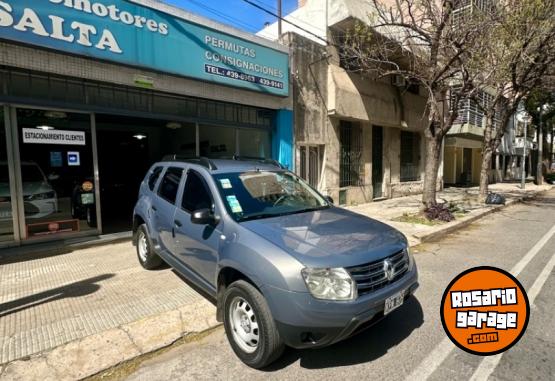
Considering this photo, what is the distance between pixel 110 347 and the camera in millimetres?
3111

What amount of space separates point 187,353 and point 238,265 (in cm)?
109

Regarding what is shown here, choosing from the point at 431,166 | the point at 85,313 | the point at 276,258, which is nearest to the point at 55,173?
the point at 85,313

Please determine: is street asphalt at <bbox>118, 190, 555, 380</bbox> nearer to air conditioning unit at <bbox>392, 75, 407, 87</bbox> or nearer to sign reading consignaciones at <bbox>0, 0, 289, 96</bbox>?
sign reading consignaciones at <bbox>0, 0, 289, 96</bbox>

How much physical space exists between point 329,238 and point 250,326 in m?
1.05

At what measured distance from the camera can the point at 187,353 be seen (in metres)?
3.14

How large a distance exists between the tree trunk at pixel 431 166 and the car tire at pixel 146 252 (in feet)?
25.2

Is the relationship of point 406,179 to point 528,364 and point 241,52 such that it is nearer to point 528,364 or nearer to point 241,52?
point 241,52

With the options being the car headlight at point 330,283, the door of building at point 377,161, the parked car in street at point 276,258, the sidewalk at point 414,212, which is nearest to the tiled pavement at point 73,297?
the parked car in street at point 276,258

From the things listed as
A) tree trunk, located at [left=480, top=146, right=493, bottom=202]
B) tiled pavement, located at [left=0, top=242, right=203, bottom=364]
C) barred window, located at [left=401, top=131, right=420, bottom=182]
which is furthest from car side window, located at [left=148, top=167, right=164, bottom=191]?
barred window, located at [left=401, top=131, right=420, bottom=182]

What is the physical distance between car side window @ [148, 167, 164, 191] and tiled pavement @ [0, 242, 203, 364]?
4.56 feet

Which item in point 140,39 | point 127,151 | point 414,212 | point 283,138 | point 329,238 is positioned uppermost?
point 140,39

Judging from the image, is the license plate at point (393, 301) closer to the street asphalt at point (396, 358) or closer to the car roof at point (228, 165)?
the street asphalt at point (396, 358)

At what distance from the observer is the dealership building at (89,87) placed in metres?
5.86

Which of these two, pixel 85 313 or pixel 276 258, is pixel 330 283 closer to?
pixel 276 258
